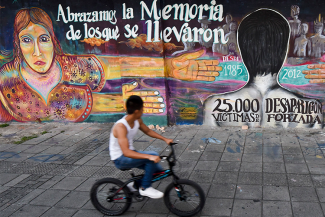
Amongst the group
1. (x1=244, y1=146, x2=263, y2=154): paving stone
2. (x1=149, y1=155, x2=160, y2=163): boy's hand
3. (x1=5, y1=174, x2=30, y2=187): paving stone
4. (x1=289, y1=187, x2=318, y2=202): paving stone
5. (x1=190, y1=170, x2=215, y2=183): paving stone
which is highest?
(x1=149, y1=155, x2=160, y2=163): boy's hand

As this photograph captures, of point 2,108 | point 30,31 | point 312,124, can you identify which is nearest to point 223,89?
point 312,124

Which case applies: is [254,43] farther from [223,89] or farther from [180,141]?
[180,141]

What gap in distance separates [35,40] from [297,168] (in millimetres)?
7042

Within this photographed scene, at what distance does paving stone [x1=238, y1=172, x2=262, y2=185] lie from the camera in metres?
4.74

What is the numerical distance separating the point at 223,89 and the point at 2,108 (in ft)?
20.5

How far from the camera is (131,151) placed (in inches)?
144

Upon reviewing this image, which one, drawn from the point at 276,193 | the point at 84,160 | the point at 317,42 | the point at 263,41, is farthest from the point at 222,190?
the point at 317,42

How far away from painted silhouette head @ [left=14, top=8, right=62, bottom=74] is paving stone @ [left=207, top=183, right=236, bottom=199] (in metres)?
5.73

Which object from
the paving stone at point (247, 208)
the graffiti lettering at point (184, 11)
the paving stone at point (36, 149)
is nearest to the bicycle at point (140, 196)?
the paving stone at point (247, 208)

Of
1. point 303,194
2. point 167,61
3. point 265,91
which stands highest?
point 167,61

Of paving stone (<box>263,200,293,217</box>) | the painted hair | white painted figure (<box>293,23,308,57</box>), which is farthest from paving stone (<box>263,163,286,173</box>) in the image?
the painted hair

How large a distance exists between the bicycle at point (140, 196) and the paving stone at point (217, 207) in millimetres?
231

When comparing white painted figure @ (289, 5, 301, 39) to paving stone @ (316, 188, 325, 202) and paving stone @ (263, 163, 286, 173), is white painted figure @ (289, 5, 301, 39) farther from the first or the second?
paving stone @ (316, 188, 325, 202)

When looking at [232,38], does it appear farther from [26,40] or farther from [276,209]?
[26,40]
